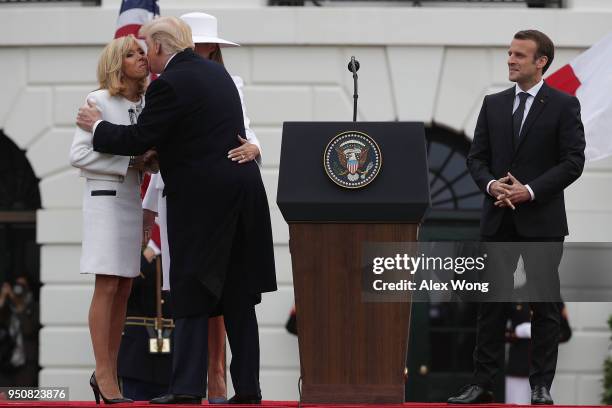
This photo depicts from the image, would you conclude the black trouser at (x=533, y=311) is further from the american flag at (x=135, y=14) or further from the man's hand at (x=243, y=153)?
the american flag at (x=135, y=14)

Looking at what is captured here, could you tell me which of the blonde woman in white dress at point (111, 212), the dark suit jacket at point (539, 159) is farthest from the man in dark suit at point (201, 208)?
the dark suit jacket at point (539, 159)

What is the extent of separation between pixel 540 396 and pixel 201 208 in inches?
75.2

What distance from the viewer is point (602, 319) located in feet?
44.3

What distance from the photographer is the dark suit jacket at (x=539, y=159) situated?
758cm

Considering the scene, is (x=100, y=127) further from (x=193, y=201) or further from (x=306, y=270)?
(x=306, y=270)

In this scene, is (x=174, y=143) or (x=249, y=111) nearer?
(x=174, y=143)

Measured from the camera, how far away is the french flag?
10.8 metres

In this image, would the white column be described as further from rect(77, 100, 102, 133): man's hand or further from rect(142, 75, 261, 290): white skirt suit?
rect(77, 100, 102, 133): man's hand

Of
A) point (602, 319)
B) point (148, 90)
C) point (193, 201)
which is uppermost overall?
point (148, 90)

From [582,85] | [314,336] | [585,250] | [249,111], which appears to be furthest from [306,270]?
[249,111]

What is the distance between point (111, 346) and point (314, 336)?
3.76ft

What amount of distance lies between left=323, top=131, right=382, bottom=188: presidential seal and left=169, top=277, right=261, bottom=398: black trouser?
0.72 meters

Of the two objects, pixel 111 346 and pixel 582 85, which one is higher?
pixel 582 85

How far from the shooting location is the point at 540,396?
7.48 m
